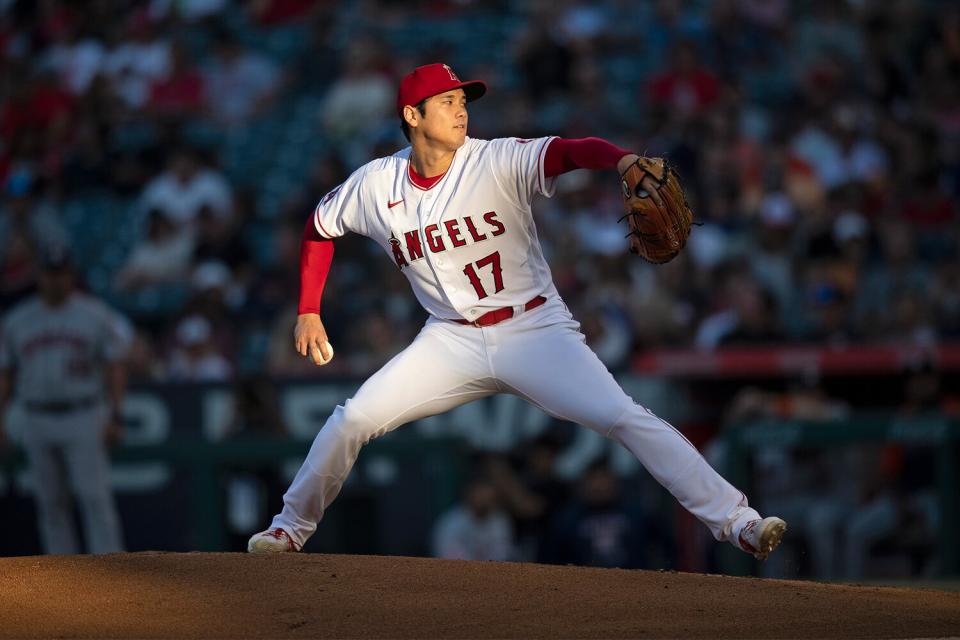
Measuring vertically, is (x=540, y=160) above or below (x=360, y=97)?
below

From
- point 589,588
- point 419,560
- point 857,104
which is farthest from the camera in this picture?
point 857,104

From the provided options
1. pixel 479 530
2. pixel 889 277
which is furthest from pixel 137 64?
pixel 889 277

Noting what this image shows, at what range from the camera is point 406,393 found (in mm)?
5395

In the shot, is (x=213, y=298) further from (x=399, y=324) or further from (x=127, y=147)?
(x=127, y=147)

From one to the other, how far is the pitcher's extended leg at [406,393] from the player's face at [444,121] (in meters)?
0.67

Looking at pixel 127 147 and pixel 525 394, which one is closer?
pixel 525 394

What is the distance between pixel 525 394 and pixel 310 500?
905mm

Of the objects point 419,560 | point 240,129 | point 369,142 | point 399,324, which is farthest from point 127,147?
point 419,560

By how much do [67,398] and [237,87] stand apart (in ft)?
18.4

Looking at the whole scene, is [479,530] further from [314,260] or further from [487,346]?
[487,346]

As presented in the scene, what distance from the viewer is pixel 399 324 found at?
35.1 feet

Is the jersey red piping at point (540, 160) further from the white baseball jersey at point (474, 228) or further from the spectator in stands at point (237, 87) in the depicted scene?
the spectator in stands at point (237, 87)

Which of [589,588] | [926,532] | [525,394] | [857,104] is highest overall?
[857,104]

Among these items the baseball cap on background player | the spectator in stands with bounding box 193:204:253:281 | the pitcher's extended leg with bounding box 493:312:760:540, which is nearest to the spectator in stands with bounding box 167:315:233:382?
the spectator in stands with bounding box 193:204:253:281
